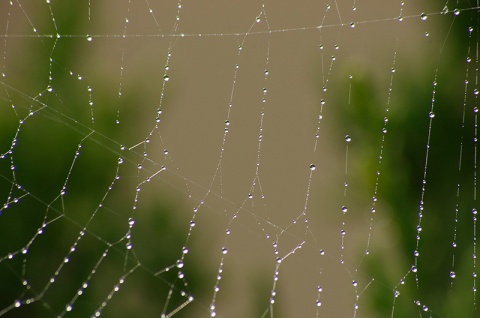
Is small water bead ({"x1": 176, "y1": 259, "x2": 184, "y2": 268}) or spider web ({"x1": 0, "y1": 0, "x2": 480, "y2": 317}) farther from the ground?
spider web ({"x1": 0, "y1": 0, "x2": 480, "y2": 317})

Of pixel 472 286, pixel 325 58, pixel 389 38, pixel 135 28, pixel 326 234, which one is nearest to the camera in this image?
pixel 472 286

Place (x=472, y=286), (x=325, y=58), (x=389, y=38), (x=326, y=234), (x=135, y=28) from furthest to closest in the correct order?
(x=135, y=28)
(x=326, y=234)
(x=389, y=38)
(x=325, y=58)
(x=472, y=286)

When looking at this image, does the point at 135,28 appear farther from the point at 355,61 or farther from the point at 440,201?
the point at 440,201

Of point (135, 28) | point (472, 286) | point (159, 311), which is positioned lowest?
point (159, 311)

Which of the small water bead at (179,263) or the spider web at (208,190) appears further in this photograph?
the small water bead at (179,263)

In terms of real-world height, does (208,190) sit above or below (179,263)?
above

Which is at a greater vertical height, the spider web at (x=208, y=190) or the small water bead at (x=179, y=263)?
the spider web at (x=208, y=190)

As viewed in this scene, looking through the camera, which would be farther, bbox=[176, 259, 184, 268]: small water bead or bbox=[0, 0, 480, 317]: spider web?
bbox=[176, 259, 184, 268]: small water bead

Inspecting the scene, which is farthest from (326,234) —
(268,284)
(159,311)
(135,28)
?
(135,28)
